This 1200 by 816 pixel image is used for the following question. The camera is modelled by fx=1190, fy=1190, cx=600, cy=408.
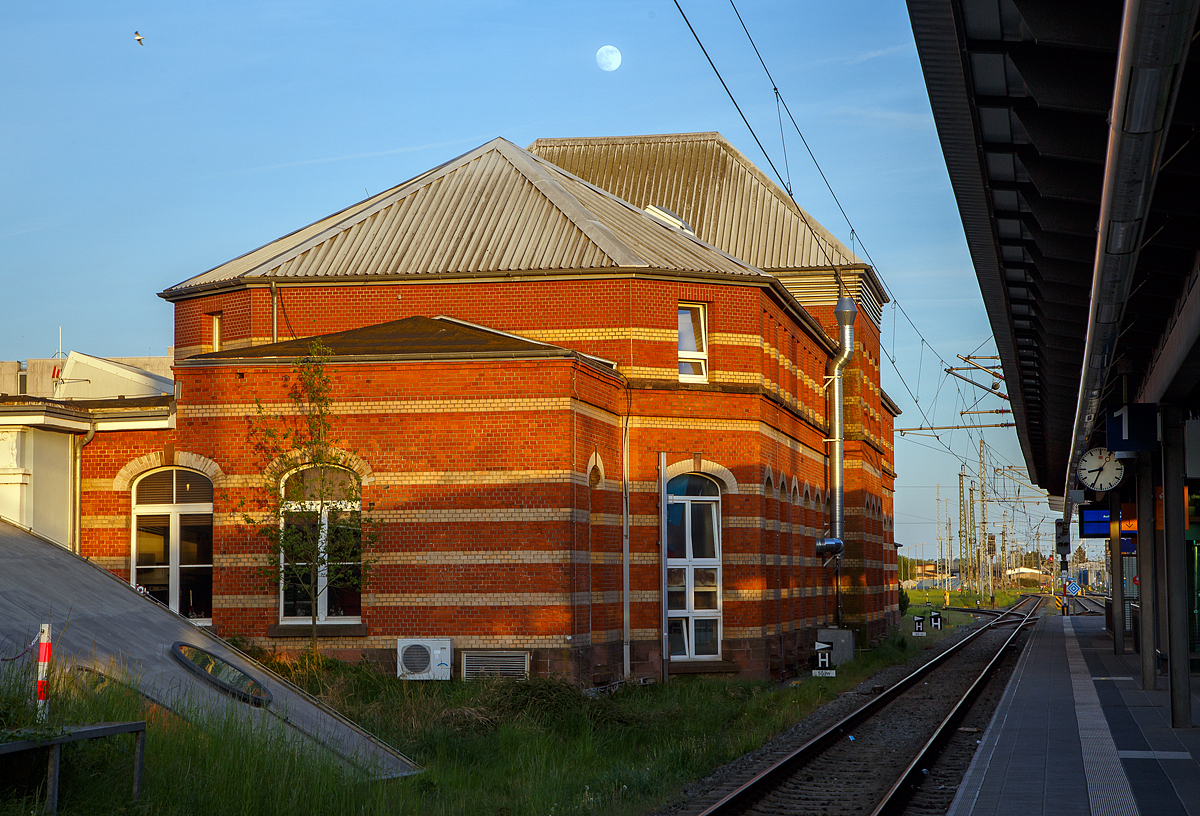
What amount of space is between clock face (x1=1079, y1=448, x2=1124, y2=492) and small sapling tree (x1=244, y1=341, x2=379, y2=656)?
39.0 ft

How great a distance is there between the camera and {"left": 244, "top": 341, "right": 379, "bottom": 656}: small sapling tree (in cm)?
1881

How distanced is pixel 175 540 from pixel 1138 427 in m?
15.5

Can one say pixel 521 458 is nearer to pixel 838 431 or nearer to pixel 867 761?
pixel 867 761

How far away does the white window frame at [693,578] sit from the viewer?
76.5 feet

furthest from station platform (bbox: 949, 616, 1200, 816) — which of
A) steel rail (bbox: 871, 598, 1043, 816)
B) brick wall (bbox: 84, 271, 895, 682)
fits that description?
brick wall (bbox: 84, 271, 895, 682)

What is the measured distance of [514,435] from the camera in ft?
63.9

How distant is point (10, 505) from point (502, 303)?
31.3ft

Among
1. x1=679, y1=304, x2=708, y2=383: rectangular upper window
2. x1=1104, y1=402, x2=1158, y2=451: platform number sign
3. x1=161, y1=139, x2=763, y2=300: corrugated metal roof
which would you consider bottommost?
x1=1104, y1=402, x2=1158, y2=451: platform number sign

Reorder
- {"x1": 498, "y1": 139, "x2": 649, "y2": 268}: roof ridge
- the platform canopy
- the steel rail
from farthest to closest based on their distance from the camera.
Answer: {"x1": 498, "y1": 139, "x2": 649, "y2": 268}: roof ridge < the steel rail < the platform canopy

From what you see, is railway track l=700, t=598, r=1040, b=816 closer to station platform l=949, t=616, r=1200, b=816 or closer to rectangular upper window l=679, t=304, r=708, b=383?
station platform l=949, t=616, r=1200, b=816

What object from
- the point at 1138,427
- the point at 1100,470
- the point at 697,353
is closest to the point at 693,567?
the point at 697,353

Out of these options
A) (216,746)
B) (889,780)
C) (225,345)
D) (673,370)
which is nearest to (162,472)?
(225,345)

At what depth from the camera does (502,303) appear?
933 inches

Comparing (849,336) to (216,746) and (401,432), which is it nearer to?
(401,432)
